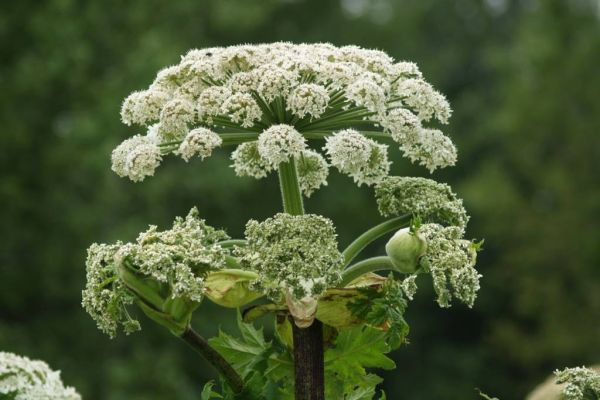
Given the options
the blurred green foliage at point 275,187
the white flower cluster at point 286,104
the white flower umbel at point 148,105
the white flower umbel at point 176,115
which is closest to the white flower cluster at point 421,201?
the white flower cluster at point 286,104

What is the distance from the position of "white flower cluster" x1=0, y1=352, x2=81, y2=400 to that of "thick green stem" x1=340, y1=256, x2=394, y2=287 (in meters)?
1.45

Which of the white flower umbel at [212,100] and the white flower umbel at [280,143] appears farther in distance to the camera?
the white flower umbel at [212,100]

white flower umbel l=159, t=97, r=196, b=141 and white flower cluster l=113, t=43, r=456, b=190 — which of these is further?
white flower umbel l=159, t=97, r=196, b=141

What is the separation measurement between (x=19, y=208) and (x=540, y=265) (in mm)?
13952

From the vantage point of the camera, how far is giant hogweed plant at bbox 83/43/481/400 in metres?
4.08

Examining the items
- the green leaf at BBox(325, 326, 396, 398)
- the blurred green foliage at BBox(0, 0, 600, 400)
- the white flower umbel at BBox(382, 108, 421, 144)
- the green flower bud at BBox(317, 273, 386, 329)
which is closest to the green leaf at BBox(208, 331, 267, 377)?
the green leaf at BBox(325, 326, 396, 398)

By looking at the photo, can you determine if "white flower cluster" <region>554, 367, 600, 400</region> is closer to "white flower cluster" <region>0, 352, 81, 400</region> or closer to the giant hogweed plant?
the giant hogweed plant

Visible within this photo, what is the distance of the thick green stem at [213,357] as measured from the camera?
14.1 ft

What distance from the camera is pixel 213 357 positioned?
14.1 ft

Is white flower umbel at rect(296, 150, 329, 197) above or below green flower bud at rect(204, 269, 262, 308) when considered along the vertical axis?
above

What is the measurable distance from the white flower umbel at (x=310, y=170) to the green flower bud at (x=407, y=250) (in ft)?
3.11

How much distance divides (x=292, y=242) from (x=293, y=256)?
52mm

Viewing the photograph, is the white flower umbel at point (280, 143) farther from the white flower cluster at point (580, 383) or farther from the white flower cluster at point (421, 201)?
the white flower cluster at point (580, 383)

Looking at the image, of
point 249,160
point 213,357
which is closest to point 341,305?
point 213,357
